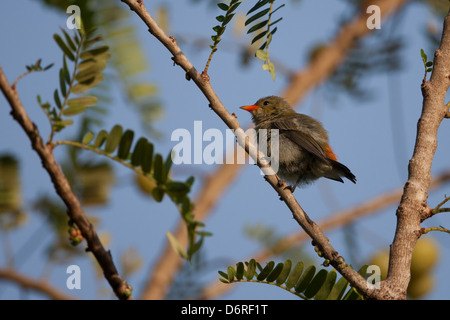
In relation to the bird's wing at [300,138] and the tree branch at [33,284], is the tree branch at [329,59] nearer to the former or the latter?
the bird's wing at [300,138]

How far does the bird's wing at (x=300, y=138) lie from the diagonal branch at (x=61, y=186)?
206 centimetres

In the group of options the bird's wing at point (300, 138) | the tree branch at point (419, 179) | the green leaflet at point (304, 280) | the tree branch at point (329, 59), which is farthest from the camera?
the tree branch at point (329, 59)

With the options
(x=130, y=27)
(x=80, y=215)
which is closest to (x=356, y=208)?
(x=130, y=27)

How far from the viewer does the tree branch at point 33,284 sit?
4004 millimetres

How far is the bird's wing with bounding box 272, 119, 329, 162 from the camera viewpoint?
4071 mm

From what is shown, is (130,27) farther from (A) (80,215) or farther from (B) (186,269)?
(A) (80,215)

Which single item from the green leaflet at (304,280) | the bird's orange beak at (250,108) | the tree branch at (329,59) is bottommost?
the green leaflet at (304,280)

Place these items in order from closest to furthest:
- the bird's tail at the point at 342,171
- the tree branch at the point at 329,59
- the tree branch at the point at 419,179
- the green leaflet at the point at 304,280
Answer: the tree branch at the point at 419,179 → the green leaflet at the point at 304,280 → the bird's tail at the point at 342,171 → the tree branch at the point at 329,59

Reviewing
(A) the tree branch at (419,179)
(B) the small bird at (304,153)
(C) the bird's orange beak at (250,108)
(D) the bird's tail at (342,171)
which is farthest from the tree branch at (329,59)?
(A) the tree branch at (419,179)

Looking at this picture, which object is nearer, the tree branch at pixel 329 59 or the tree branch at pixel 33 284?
the tree branch at pixel 33 284

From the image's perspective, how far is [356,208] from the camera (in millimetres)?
6539

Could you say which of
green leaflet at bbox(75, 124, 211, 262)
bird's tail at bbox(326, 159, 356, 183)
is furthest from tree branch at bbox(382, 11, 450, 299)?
bird's tail at bbox(326, 159, 356, 183)

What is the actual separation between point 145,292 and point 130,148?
298 cm

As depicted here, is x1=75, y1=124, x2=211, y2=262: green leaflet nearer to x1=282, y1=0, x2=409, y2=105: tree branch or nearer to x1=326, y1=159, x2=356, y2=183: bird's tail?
x1=326, y1=159, x2=356, y2=183: bird's tail
